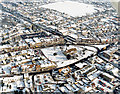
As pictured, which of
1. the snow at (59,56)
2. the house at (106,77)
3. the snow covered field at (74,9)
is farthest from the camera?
the snow covered field at (74,9)

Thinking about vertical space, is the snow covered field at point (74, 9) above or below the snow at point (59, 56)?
above

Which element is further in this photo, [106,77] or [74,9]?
[74,9]

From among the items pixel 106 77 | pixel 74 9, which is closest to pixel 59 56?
pixel 106 77

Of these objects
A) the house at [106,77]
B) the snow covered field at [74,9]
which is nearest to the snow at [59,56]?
the house at [106,77]

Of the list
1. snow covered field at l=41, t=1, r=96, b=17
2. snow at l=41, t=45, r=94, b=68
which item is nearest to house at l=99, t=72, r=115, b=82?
snow at l=41, t=45, r=94, b=68

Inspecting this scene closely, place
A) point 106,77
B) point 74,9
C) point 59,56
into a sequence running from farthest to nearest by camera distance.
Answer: point 74,9
point 59,56
point 106,77

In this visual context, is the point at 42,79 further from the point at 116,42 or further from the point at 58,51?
the point at 116,42

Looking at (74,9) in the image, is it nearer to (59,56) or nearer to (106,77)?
(59,56)

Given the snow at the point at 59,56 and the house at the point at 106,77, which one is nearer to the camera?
the house at the point at 106,77

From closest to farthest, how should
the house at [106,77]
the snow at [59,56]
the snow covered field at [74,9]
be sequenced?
the house at [106,77] < the snow at [59,56] < the snow covered field at [74,9]

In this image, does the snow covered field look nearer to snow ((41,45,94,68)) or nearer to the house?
snow ((41,45,94,68))

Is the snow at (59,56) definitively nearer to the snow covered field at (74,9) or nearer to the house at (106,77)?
the house at (106,77)
